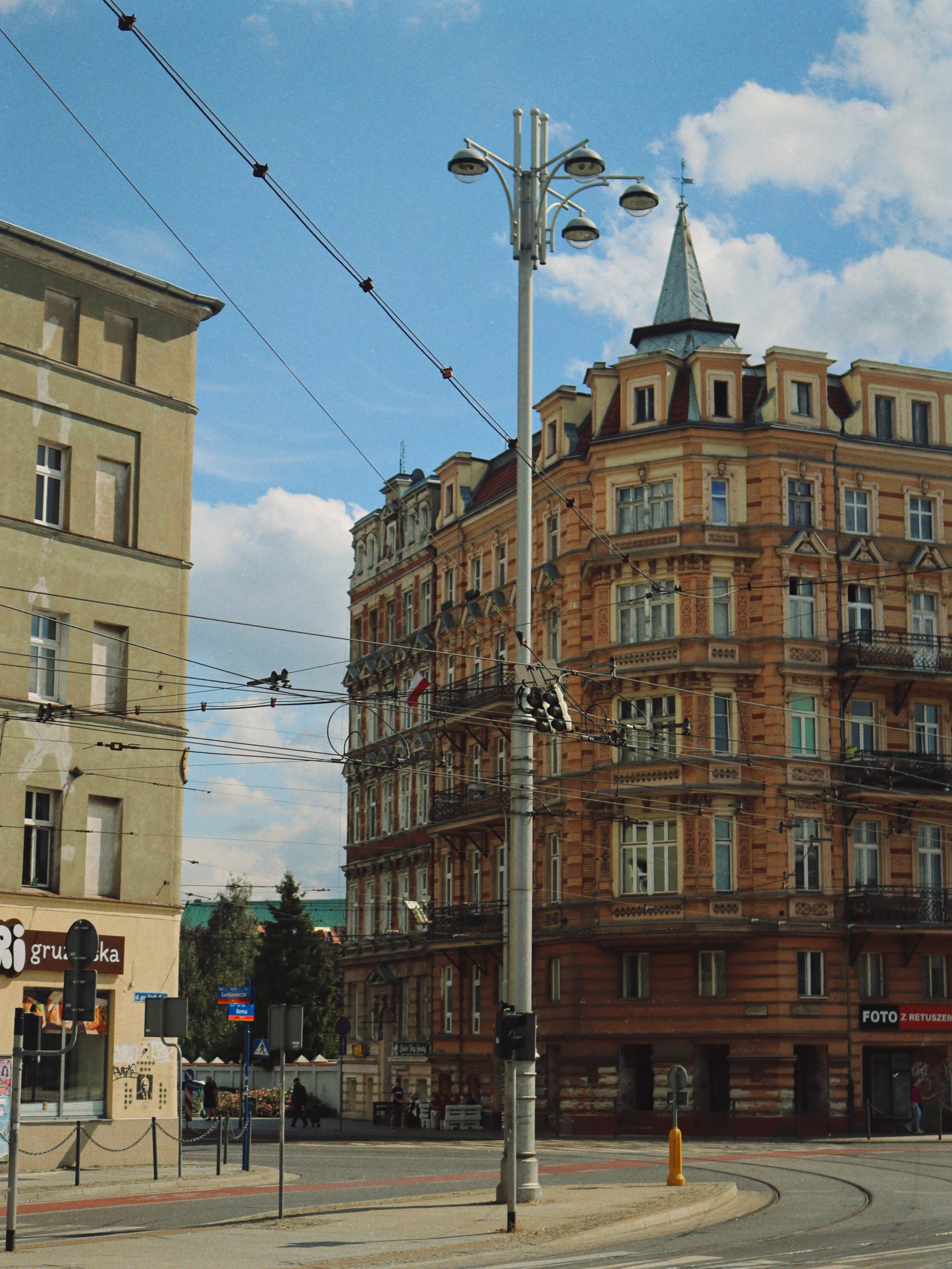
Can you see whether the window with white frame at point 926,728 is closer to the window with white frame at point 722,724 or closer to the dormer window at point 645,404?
the window with white frame at point 722,724

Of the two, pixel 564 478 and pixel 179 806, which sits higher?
pixel 564 478

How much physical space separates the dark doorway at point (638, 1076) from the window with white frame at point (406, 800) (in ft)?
56.1

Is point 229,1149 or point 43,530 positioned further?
point 229,1149

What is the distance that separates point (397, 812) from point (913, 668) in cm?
2278

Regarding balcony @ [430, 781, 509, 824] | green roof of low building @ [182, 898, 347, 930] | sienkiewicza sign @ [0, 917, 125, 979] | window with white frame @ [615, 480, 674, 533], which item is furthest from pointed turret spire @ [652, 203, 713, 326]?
green roof of low building @ [182, 898, 347, 930]

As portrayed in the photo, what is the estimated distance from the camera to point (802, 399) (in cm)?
4962

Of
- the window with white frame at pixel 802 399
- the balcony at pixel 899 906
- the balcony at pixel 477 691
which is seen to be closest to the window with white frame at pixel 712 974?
the balcony at pixel 899 906

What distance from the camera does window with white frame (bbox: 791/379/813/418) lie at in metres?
49.5

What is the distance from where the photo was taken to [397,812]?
6397 centimetres

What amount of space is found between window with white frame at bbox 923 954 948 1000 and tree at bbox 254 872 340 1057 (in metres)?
44.7

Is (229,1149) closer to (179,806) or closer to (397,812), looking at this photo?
(179,806)

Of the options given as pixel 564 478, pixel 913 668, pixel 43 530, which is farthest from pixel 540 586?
pixel 43 530

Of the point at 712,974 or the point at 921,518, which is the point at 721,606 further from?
the point at 712,974

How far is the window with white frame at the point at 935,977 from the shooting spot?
1881 inches
